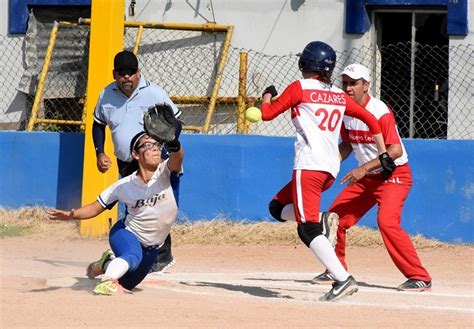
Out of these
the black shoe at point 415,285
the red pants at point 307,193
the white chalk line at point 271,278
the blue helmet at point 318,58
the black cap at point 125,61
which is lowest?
the white chalk line at point 271,278

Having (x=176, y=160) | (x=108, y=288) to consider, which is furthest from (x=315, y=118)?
(x=108, y=288)

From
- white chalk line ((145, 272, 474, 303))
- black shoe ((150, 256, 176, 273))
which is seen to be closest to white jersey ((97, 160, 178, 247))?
white chalk line ((145, 272, 474, 303))

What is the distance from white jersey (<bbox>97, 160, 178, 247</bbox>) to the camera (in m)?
8.59

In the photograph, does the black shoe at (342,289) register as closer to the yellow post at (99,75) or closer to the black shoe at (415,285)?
the black shoe at (415,285)

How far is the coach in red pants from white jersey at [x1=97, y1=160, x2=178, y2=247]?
1571 mm

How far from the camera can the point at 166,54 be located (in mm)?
15352

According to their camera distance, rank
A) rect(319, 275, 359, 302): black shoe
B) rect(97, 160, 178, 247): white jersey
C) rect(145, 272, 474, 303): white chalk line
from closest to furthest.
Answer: rect(319, 275, 359, 302): black shoe < rect(97, 160, 178, 247): white jersey < rect(145, 272, 474, 303): white chalk line

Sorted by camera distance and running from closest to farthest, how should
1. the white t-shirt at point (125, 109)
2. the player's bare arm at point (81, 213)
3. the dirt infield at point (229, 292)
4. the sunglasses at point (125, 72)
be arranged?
the dirt infield at point (229, 292) < the player's bare arm at point (81, 213) < the sunglasses at point (125, 72) < the white t-shirt at point (125, 109)

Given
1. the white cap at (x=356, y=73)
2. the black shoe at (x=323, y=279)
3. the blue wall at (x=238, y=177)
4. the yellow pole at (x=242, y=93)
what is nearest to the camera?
the white cap at (x=356, y=73)

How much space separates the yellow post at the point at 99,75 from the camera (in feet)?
42.6

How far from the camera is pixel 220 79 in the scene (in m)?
14.6

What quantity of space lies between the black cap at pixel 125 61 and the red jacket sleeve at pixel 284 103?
1823mm

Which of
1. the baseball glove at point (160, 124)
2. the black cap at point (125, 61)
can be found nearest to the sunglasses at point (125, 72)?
the black cap at point (125, 61)

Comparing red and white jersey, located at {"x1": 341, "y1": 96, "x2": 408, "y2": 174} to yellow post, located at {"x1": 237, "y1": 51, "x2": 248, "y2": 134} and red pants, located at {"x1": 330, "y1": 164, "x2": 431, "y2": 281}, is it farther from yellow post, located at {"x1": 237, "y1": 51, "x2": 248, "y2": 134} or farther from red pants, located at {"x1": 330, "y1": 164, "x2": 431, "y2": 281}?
yellow post, located at {"x1": 237, "y1": 51, "x2": 248, "y2": 134}
